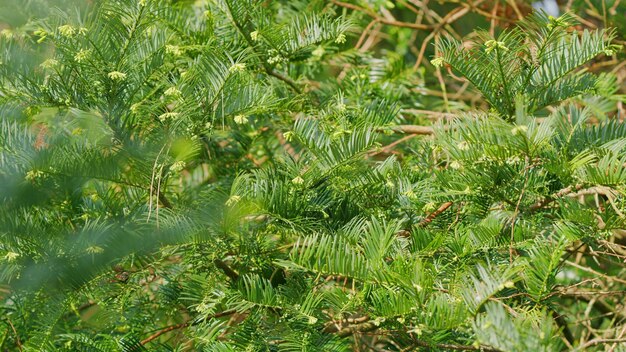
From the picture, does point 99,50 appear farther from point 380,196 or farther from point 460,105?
point 460,105

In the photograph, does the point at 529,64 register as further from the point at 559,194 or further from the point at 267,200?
the point at 267,200

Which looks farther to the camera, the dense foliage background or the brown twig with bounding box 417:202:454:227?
the brown twig with bounding box 417:202:454:227

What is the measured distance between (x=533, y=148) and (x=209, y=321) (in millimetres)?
460

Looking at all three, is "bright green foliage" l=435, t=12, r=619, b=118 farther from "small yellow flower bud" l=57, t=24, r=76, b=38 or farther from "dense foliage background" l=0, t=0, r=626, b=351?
"small yellow flower bud" l=57, t=24, r=76, b=38

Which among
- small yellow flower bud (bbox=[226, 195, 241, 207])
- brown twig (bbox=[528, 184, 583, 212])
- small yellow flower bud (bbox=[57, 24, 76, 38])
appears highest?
small yellow flower bud (bbox=[57, 24, 76, 38])

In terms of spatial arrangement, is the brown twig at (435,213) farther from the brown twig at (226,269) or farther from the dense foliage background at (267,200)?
the brown twig at (226,269)

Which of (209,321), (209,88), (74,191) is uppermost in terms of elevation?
(209,88)

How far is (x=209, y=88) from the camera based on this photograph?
100 centimetres

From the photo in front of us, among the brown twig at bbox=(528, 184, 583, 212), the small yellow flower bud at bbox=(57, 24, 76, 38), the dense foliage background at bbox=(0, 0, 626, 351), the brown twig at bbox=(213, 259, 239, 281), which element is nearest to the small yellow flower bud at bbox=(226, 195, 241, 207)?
the dense foliage background at bbox=(0, 0, 626, 351)

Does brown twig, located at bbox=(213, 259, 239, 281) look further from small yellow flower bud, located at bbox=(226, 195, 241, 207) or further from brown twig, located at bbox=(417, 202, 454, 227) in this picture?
brown twig, located at bbox=(417, 202, 454, 227)

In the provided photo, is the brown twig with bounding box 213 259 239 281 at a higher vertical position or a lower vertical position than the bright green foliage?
lower

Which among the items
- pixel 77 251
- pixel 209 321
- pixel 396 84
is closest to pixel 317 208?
pixel 209 321

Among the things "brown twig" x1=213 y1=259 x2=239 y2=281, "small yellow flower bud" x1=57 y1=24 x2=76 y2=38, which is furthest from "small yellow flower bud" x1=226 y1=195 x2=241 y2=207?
"small yellow flower bud" x1=57 y1=24 x2=76 y2=38

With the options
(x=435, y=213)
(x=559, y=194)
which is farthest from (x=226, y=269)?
(x=559, y=194)
